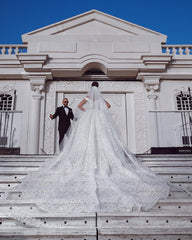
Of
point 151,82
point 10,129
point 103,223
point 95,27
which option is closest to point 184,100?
point 151,82

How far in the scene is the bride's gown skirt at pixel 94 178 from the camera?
343 centimetres

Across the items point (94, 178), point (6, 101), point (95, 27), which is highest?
point (95, 27)

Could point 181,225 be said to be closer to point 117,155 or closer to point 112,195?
point 112,195

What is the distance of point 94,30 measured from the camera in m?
11.5

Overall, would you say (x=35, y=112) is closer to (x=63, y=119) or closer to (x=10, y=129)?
(x=10, y=129)

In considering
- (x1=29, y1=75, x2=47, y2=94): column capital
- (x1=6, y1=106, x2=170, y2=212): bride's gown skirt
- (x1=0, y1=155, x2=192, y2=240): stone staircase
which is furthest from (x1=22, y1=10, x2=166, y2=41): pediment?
(x1=0, y1=155, x2=192, y2=240): stone staircase

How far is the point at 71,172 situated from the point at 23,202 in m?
1.15

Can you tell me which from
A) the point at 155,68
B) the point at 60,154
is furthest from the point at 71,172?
the point at 155,68

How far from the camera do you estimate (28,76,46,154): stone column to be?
376 inches

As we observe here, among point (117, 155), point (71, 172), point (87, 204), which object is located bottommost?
point (87, 204)

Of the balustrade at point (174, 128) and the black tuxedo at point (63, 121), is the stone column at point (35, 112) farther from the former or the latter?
the balustrade at point (174, 128)

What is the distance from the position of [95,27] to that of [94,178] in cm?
901

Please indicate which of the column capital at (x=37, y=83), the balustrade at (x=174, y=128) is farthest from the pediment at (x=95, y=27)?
the balustrade at (x=174, y=128)

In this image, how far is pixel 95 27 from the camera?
1156 centimetres
